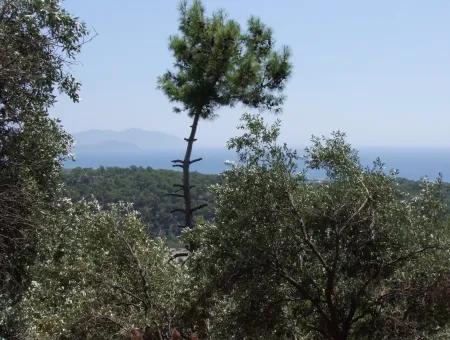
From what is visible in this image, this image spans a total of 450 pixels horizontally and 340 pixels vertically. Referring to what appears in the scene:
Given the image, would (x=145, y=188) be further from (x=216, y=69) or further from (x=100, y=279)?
(x=100, y=279)

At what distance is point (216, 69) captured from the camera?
2273 centimetres

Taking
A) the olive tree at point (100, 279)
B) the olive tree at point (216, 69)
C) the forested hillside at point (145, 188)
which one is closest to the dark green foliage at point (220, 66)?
the olive tree at point (216, 69)

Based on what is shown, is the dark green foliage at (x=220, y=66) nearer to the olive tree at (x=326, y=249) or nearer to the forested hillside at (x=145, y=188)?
the olive tree at (x=326, y=249)

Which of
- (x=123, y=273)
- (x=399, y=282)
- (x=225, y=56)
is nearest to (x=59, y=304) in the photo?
(x=123, y=273)

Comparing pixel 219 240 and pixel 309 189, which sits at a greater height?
pixel 309 189

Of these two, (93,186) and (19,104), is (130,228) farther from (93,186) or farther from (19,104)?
(93,186)

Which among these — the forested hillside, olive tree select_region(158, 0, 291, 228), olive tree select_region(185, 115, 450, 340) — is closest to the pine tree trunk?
olive tree select_region(158, 0, 291, 228)

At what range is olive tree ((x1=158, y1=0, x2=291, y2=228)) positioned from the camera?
22594 millimetres

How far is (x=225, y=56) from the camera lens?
74.0ft

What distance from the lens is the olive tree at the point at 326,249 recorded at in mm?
10695

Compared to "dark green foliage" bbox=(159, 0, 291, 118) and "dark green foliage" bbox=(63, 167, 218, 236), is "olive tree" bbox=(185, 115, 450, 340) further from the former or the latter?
"dark green foliage" bbox=(63, 167, 218, 236)

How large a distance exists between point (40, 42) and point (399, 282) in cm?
852

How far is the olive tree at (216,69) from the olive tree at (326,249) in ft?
36.0

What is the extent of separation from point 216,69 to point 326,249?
43.2ft
